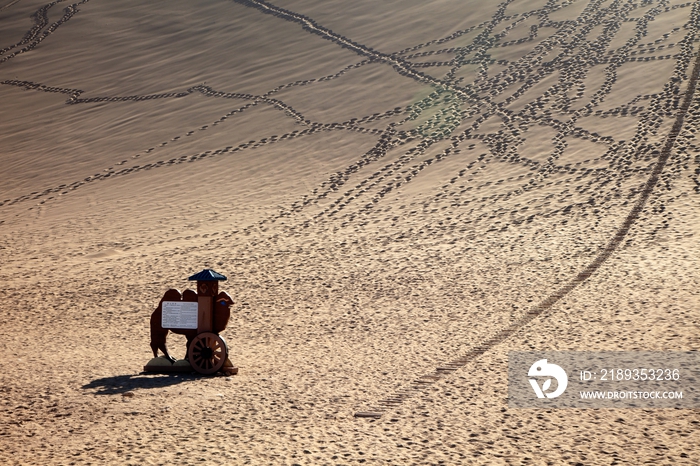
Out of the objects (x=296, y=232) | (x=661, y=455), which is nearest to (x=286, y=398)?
(x=661, y=455)

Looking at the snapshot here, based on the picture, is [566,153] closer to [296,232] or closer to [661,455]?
[296,232]

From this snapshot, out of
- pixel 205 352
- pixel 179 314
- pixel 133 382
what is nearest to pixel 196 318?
pixel 179 314
